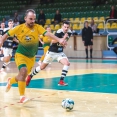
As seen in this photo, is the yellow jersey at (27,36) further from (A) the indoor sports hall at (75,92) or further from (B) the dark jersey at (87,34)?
(B) the dark jersey at (87,34)

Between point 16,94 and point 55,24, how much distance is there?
21.5 metres

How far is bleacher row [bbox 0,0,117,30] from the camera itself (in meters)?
31.6

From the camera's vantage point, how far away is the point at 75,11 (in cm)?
3444

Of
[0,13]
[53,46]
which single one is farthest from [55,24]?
[53,46]

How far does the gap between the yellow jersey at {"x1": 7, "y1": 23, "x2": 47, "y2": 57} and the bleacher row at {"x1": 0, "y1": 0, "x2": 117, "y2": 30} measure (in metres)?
20.4

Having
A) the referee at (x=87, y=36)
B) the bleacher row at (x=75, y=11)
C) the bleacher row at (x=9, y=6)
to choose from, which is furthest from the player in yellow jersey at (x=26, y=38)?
the bleacher row at (x=9, y=6)

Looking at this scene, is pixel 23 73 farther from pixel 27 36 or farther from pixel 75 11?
pixel 75 11

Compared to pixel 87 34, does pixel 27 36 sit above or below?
above

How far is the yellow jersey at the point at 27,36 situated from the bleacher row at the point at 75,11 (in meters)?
20.4

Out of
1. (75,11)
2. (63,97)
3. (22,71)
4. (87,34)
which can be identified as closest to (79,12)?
(75,11)

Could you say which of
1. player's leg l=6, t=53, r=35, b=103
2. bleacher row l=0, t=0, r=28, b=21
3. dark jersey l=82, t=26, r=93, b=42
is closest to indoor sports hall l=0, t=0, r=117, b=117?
player's leg l=6, t=53, r=35, b=103

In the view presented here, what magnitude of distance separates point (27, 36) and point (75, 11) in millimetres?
24986

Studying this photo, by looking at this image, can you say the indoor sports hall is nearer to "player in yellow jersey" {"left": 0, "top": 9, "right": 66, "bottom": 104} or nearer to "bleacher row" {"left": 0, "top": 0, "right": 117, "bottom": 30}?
"player in yellow jersey" {"left": 0, "top": 9, "right": 66, "bottom": 104}

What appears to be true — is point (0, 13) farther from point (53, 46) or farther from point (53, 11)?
point (53, 46)
